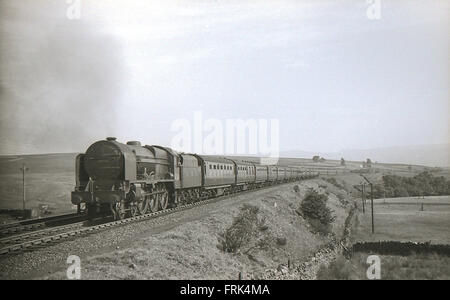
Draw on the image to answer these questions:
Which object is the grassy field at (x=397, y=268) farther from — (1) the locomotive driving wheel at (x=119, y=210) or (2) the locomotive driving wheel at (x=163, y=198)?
(2) the locomotive driving wheel at (x=163, y=198)

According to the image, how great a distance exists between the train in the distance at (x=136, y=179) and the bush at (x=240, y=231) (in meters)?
4.28

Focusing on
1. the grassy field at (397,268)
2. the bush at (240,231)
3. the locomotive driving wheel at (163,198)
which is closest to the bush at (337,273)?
the grassy field at (397,268)

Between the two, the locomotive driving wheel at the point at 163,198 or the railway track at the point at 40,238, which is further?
the locomotive driving wheel at the point at 163,198

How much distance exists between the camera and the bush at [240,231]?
43.3 ft

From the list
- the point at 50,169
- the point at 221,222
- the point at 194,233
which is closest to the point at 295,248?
the point at 221,222

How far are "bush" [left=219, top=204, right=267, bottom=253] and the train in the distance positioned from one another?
4.28 metres

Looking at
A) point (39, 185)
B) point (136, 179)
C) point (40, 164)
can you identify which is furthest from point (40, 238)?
point (40, 164)

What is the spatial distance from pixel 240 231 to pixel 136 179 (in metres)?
5.18

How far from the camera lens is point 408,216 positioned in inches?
1406

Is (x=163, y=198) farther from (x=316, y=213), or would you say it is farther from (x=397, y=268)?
(x=397, y=268)

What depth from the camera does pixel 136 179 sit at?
15.7 meters

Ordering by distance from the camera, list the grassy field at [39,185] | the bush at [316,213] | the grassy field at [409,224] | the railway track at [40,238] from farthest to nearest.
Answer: the grassy field at [39,185] → the grassy field at [409,224] → the bush at [316,213] → the railway track at [40,238]

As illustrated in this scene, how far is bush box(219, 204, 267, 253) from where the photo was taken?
13.2 m
